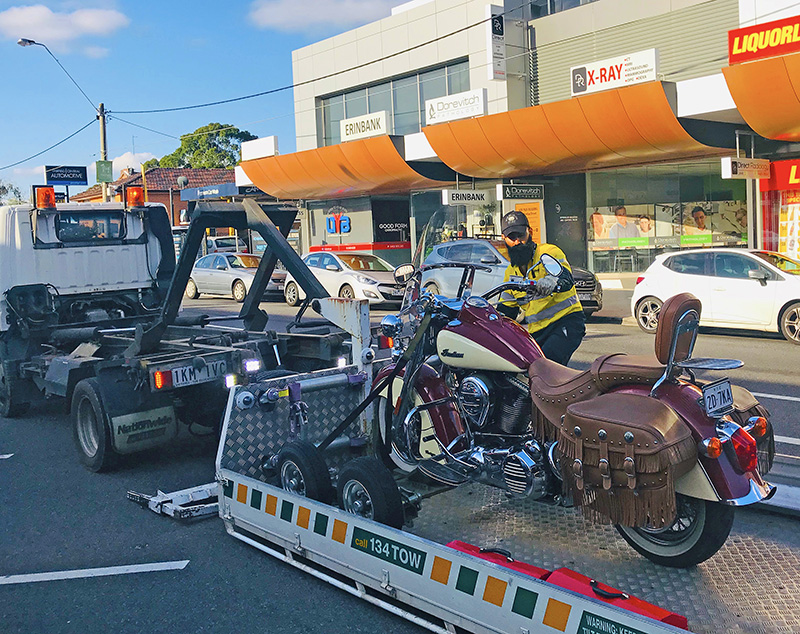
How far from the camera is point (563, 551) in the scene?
465 cm

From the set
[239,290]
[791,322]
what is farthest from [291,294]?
[791,322]

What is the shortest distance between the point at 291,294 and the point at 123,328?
43.5 feet

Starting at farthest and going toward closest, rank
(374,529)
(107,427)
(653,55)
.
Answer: (653,55) < (107,427) < (374,529)

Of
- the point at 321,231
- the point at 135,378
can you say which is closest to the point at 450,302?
the point at 135,378

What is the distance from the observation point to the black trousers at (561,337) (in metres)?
5.62

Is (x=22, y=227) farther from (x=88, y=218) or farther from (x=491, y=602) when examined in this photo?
(x=491, y=602)

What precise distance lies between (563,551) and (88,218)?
694 cm

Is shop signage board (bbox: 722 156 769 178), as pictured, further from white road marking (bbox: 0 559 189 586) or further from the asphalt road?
white road marking (bbox: 0 559 189 586)

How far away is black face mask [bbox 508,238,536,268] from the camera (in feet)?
19.2

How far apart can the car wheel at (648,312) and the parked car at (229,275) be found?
11681 mm

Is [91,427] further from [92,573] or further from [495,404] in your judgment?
[495,404]

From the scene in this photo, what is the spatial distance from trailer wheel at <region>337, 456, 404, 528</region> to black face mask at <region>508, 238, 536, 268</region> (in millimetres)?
1947

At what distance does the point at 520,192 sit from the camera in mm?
22641

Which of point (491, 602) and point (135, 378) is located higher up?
point (135, 378)
